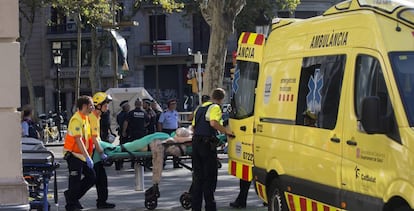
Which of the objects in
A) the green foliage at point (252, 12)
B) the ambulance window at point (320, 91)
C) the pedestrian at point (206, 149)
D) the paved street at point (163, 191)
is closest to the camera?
the ambulance window at point (320, 91)

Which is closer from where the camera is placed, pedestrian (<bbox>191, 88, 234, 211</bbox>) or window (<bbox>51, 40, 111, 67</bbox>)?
pedestrian (<bbox>191, 88, 234, 211</bbox>)

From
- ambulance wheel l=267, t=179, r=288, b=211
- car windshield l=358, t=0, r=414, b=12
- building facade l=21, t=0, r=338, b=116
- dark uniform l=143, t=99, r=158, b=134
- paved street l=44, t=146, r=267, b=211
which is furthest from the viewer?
building facade l=21, t=0, r=338, b=116

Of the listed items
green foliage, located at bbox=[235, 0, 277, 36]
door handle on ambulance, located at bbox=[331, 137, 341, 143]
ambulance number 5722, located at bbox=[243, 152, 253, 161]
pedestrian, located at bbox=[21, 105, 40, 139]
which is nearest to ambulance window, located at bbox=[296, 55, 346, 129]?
door handle on ambulance, located at bbox=[331, 137, 341, 143]

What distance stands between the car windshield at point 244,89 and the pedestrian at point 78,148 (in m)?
2.26

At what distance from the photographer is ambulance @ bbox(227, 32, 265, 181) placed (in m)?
11.2

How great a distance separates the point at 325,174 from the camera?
7973 mm

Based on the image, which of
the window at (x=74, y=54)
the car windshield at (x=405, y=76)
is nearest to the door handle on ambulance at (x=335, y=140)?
the car windshield at (x=405, y=76)

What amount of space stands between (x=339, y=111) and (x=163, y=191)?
7694 mm

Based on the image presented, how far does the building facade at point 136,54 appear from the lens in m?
58.8

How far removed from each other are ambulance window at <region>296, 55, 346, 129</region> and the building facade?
4918cm

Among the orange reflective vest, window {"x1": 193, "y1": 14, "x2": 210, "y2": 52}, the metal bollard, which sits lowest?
the metal bollard

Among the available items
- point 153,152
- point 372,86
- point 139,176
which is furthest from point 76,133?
point 372,86

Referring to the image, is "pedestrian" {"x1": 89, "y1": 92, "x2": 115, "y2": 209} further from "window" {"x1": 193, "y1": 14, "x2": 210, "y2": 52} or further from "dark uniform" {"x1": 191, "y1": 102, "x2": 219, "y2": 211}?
"window" {"x1": 193, "y1": 14, "x2": 210, "y2": 52}

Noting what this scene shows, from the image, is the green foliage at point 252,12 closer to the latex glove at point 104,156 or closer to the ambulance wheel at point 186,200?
the ambulance wheel at point 186,200
